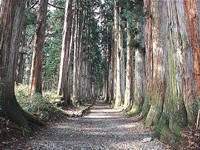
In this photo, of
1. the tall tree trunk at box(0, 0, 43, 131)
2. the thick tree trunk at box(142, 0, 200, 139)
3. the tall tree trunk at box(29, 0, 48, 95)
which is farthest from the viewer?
the tall tree trunk at box(29, 0, 48, 95)

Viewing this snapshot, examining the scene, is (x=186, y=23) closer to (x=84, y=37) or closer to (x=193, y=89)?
(x=193, y=89)

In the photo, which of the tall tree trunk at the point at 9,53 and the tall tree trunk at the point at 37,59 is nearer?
the tall tree trunk at the point at 9,53

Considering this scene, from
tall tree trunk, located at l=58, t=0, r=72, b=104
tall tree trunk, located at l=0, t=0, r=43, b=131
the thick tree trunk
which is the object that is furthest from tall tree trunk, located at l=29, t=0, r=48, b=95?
the thick tree trunk

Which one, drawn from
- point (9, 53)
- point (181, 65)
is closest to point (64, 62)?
point (9, 53)

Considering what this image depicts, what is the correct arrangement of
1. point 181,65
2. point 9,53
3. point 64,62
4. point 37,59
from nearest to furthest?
point 181,65, point 9,53, point 37,59, point 64,62

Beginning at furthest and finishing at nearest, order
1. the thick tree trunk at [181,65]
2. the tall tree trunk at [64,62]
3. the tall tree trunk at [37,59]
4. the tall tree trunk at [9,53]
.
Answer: the tall tree trunk at [64,62] < the tall tree trunk at [37,59] < the tall tree trunk at [9,53] < the thick tree trunk at [181,65]

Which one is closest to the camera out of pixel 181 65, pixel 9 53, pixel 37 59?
pixel 181 65

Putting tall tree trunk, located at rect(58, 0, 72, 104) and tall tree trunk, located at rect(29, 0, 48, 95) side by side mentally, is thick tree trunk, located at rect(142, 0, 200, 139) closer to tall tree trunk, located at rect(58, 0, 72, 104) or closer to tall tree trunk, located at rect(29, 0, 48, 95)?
tall tree trunk, located at rect(29, 0, 48, 95)

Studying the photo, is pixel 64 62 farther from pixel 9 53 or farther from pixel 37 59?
pixel 9 53

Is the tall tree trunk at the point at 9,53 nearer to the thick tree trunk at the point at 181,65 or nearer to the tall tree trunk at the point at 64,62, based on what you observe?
the thick tree trunk at the point at 181,65

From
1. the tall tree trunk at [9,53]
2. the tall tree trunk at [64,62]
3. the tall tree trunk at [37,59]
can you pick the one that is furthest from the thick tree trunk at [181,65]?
the tall tree trunk at [64,62]

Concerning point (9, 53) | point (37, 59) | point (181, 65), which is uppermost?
point (37, 59)

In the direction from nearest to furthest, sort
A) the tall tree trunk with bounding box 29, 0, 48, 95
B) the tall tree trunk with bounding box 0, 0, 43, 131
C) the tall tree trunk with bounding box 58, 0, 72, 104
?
1. the tall tree trunk with bounding box 0, 0, 43, 131
2. the tall tree trunk with bounding box 29, 0, 48, 95
3. the tall tree trunk with bounding box 58, 0, 72, 104

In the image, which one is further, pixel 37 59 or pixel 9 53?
pixel 37 59
